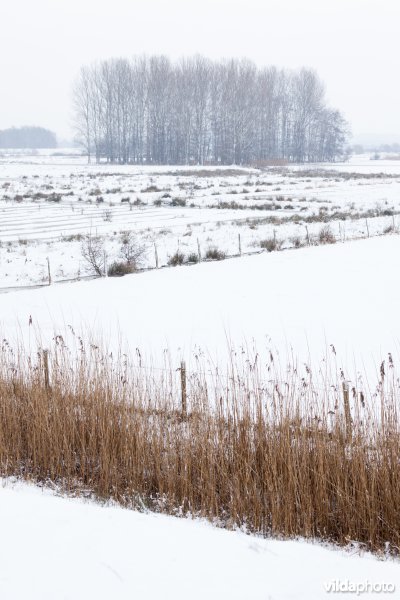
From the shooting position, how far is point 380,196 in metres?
40.2

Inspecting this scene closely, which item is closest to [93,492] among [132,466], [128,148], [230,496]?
[132,466]

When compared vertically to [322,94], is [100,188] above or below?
below

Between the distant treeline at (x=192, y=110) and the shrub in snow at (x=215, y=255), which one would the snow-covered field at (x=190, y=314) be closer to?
the shrub in snow at (x=215, y=255)

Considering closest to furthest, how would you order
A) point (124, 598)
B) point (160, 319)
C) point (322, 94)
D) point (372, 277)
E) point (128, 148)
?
point (124, 598), point (160, 319), point (372, 277), point (128, 148), point (322, 94)

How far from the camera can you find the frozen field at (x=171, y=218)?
20.9 m

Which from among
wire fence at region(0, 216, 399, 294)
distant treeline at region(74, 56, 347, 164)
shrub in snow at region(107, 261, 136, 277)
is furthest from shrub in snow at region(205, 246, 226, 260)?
distant treeline at region(74, 56, 347, 164)

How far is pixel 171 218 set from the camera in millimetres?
29797

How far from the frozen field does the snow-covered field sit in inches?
4.4

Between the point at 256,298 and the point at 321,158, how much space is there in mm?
93920

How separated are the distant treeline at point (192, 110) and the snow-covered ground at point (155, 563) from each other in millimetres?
84603

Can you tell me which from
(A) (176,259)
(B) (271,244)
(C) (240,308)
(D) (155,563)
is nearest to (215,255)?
(A) (176,259)

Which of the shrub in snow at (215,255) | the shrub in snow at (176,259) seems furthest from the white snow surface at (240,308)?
the shrub in snow at (176,259)

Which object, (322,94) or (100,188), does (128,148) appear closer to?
(322,94)

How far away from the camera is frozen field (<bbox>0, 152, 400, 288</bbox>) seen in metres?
20.9
